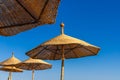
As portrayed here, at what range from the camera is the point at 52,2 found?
247 centimetres

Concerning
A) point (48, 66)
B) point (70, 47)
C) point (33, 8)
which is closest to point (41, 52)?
point (70, 47)

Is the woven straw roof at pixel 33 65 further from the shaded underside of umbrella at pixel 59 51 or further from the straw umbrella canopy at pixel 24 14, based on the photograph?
the straw umbrella canopy at pixel 24 14

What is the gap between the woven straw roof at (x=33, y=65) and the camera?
13249mm

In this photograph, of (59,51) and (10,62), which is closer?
(59,51)

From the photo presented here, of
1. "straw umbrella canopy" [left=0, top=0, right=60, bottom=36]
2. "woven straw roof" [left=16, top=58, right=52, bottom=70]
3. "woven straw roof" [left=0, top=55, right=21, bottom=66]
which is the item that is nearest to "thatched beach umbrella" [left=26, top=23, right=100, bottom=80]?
"woven straw roof" [left=16, top=58, right=52, bottom=70]

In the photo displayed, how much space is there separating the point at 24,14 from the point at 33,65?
11765mm

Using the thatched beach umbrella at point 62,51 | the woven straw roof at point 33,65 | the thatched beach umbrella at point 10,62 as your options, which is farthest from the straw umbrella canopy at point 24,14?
the thatched beach umbrella at point 10,62

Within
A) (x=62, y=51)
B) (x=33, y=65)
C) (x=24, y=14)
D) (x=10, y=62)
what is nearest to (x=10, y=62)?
(x=10, y=62)

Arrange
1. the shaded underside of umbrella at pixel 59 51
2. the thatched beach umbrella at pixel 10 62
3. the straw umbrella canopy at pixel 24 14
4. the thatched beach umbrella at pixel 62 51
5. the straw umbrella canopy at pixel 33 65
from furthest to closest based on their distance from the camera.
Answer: the thatched beach umbrella at pixel 10 62, the straw umbrella canopy at pixel 33 65, the shaded underside of umbrella at pixel 59 51, the thatched beach umbrella at pixel 62 51, the straw umbrella canopy at pixel 24 14

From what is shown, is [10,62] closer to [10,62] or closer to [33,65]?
[10,62]

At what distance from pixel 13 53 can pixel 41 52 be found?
6888mm

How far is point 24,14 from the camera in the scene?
9.43 feet

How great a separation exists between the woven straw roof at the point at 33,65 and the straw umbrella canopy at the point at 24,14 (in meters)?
10.0

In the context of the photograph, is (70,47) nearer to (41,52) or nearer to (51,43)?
(41,52)
